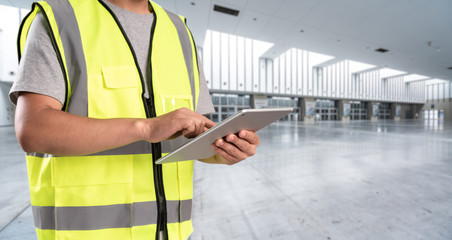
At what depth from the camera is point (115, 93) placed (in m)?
0.57

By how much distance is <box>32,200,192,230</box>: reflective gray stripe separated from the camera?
52cm

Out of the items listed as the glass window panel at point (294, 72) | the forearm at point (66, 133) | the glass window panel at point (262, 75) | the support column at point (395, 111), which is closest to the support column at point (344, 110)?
the glass window panel at point (294, 72)

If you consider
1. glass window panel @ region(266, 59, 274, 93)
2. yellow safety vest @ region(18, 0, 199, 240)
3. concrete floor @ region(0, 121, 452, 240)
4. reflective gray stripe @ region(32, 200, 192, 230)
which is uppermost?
glass window panel @ region(266, 59, 274, 93)

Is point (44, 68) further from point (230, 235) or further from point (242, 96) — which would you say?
point (242, 96)

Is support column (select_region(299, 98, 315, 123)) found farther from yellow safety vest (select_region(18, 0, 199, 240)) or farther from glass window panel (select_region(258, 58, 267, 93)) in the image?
yellow safety vest (select_region(18, 0, 199, 240))

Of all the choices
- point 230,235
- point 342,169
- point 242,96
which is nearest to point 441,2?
point 342,169

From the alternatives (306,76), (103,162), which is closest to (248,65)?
(306,76)

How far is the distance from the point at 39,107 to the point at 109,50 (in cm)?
25

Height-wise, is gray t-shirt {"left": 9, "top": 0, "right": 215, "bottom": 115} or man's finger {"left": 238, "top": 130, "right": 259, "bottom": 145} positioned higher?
gray t-shirt {"left": 9, "top": 0, "right": 215, "bottom": 115}

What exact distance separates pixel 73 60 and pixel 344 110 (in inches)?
983

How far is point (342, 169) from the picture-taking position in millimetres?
2803

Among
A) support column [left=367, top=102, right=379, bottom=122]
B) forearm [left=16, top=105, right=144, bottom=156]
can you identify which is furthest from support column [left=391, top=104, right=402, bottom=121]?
forearm [left=16, top=105, right=144, bottom=156]

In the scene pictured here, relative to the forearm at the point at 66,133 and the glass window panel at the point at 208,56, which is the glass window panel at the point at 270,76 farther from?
the forearm at the point at 66,133

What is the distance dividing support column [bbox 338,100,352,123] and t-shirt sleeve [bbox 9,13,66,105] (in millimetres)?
24700
